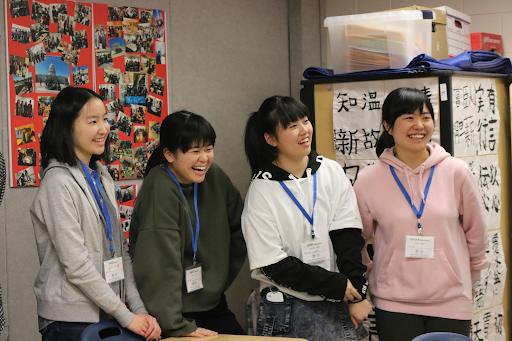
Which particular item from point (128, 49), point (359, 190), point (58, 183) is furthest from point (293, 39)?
point (58, 183)

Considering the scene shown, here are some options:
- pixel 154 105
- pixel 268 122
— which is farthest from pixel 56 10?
pixel 268 122

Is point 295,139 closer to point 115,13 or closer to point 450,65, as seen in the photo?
point 450,65

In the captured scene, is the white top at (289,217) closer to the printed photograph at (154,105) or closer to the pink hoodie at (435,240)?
the pink hoodie at (435,240)

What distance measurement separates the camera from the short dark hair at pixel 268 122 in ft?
7.12

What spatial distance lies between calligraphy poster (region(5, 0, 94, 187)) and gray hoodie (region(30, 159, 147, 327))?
1.11 metres

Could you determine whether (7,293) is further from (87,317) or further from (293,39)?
(293,39)

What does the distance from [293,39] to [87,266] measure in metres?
2.99

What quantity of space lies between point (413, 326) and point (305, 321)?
1.58 ft

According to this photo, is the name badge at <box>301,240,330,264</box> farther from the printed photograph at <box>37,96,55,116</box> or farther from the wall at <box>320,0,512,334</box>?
the wall at <box>320,0,512,334</box>

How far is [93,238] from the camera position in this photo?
191 centimetres

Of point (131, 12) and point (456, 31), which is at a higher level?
point (131, 12)

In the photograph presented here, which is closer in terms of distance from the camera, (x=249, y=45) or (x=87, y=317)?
(x=87, y=317)

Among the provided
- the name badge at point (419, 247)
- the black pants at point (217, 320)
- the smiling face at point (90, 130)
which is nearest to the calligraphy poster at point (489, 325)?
the name badge at point (419, 247)

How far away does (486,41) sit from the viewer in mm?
3520
